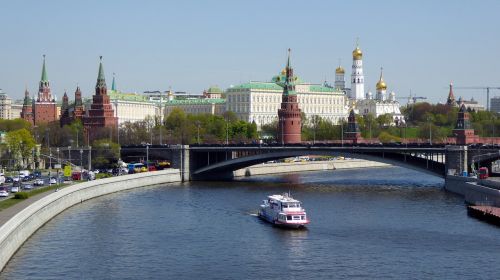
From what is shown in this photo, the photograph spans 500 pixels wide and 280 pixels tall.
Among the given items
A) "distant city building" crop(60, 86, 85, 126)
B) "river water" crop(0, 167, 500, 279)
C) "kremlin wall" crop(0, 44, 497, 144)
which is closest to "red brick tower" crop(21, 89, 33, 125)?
"kremlin wall" crop(0, 44, 497, 144)

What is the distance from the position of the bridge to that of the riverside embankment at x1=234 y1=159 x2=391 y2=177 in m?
3.05

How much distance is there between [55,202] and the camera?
56.5 meters

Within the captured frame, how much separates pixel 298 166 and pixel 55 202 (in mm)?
53636

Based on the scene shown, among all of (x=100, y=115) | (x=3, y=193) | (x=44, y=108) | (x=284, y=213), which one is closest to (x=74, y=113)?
(x=100, y=115)

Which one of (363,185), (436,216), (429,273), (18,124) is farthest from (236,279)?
(18,124)

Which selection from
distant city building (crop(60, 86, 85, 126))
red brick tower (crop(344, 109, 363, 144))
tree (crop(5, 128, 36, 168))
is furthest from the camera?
distant city building (crop(60, 86, 85, 126))

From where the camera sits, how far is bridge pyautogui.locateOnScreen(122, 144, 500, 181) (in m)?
77.6

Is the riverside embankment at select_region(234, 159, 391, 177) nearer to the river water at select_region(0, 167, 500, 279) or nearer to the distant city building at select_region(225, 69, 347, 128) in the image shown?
the river water at select_region(0, 167, 500, 279)

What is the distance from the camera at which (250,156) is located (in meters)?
87.4

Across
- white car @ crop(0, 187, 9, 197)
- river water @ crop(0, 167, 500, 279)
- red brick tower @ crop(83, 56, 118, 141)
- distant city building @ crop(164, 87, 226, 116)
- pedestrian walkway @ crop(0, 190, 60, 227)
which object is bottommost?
river water @ crop(0, 167, 500, 279)

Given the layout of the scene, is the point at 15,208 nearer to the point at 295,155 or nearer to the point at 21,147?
the point at 295,155

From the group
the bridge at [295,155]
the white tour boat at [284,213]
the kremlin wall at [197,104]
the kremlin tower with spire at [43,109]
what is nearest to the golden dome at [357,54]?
the kremlin wall at [197,104]

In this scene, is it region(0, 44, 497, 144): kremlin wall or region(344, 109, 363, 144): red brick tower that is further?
region(0, 44, 497, 144): kremlin wall

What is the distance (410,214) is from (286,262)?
59.3 ft
